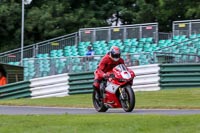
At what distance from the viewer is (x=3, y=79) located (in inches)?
1129

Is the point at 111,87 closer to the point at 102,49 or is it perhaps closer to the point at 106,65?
the point at 106,65

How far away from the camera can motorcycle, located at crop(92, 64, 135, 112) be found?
15195 millimetres

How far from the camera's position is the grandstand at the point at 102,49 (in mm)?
24672

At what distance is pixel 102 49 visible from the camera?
99.2 ft

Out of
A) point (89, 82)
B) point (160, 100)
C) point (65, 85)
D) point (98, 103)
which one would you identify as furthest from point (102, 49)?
point (98, 103)

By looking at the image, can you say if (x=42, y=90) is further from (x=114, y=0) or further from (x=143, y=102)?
(x=114, y=0)

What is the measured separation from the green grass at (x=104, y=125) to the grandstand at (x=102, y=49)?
12819 millimetres

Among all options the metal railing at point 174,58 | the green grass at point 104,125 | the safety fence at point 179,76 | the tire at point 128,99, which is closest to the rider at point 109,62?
the tire at point 128,99

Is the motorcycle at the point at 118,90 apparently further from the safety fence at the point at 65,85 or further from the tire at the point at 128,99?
the safety fence at the point at 65,85

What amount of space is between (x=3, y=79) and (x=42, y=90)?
2759mm

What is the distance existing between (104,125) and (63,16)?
29532 mm

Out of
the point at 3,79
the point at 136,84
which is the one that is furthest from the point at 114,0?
the point at 136,84

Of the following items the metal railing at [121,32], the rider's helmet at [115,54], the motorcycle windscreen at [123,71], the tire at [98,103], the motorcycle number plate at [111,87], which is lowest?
the tire at [98,103]

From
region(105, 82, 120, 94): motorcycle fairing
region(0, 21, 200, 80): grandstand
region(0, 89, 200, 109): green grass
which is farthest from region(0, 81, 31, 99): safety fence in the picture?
region(105, 82, 120, 94): motorcycle fairing
